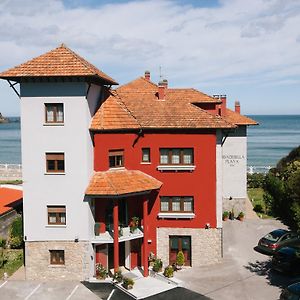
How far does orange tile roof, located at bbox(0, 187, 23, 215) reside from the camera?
29.8 meters

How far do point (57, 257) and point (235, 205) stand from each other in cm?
1823

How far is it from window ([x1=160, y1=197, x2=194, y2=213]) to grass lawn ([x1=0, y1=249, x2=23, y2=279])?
9.53 meters

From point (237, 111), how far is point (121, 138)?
16804 millimetres

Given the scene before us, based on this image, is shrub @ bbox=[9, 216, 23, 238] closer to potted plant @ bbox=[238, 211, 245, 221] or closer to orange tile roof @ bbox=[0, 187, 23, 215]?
orange tile roof @ bbox=[0, 187, 23, 215]

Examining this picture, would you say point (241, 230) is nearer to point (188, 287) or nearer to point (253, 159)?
point (188, 287)

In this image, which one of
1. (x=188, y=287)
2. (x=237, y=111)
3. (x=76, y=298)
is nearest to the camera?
(x=76, y=298)

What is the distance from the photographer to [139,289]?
22.4 metres

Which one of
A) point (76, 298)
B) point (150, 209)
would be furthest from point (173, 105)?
point (76, 298)

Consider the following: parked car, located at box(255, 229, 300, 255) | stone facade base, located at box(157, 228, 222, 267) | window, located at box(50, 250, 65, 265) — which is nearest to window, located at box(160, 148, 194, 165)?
stone facade base, located at box(157, 228, 222, 267)

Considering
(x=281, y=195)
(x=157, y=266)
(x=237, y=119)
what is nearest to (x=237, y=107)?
(x=237, y=119)

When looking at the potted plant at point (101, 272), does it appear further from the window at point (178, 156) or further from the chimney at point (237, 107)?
the chimney at point (237, 107)

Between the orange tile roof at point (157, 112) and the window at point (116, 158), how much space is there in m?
1.56

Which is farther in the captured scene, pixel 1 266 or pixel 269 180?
pixel 269 180

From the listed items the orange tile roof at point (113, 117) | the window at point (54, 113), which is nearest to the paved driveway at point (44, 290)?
the orange tile roof at point (113, 117)
